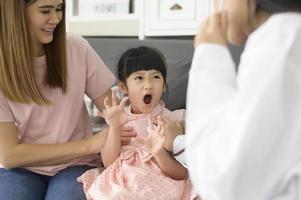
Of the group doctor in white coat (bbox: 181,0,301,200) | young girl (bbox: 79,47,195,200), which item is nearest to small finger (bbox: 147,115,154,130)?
young girl (bbox: 79,47,195,200)

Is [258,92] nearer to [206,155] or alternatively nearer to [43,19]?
[206,155]

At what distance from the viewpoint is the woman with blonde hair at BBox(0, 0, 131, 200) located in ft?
4.44

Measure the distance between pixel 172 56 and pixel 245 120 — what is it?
1141mm

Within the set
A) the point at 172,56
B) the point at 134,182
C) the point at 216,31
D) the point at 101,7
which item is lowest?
the point at 134,182

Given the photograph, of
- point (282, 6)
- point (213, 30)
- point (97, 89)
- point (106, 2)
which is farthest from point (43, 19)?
point (106, 2)

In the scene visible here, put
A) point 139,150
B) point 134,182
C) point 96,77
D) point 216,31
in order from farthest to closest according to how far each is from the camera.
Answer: point 96,77
point 139,150
point 134,182
point 216,31

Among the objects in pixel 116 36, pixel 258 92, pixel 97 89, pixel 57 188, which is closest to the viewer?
pixel 258 92

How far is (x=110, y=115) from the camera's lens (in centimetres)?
124

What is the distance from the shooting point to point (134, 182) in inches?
47.8

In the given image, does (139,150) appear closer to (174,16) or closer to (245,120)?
(245,120)

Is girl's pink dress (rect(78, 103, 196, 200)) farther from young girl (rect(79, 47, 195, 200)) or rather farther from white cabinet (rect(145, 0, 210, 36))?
white cabinet (rect(145, 0, 210, 36))

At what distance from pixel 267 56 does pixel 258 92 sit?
0.18 ft

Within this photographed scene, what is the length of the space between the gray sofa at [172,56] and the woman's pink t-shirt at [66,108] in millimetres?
231

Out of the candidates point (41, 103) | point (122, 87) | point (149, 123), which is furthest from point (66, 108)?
point (149, 123)
